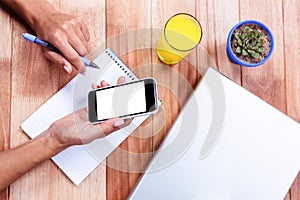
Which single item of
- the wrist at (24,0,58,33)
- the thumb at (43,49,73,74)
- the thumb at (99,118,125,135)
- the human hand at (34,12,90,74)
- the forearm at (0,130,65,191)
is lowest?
the forearm at (0,130,65,191)

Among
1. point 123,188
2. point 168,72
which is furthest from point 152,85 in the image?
point 123,188

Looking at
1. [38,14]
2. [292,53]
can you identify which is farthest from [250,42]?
[38,14]

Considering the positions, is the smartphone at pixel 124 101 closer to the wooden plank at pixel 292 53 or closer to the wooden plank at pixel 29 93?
the wooden plank at pixel 29 93

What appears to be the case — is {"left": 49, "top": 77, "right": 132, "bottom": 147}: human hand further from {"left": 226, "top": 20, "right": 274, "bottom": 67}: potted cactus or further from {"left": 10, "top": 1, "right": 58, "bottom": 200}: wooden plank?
A: {"left": 226, "top": 20, "right": 274, "bottom": 67}: potted cactus

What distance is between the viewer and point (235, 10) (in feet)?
3.66

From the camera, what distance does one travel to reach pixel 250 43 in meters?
1.05

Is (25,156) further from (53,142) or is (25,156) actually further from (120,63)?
(120,63)

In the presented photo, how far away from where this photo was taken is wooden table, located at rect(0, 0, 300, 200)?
105cm

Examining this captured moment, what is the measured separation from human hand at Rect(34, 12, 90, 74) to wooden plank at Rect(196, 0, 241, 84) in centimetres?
29

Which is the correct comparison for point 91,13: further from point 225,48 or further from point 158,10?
point 225,48

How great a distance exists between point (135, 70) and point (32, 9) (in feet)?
0.91

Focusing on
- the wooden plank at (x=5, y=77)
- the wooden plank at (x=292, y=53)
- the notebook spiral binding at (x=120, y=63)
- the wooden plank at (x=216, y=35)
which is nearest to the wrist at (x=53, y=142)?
the wooden plank at (x=5, y=77)

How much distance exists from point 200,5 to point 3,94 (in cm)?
52

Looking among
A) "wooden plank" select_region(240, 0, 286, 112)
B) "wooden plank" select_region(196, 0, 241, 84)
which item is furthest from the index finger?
"wooden plank" select_region(240, 0, 286, 112)
